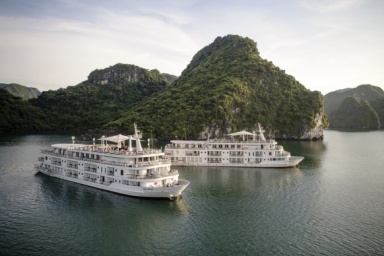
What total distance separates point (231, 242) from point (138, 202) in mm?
18154

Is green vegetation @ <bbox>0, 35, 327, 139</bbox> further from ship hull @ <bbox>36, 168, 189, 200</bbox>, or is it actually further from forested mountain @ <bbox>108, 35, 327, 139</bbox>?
ship hull @ <bbox>36, 168, 189, 200</bbox>

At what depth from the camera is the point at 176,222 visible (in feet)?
140

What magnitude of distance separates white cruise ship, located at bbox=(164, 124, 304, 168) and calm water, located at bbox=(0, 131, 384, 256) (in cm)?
1347

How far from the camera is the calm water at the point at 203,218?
1406 inches

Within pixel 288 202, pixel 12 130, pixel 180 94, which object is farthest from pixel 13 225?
pixel 12 130

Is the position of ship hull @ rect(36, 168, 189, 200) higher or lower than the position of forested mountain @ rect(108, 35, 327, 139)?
lower

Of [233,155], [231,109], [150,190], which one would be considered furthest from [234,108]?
[150,190]

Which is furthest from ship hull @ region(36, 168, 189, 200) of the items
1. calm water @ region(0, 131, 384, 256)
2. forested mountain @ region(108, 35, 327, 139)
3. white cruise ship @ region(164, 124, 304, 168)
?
forested mountain @ region(108, 35, 327, 139)

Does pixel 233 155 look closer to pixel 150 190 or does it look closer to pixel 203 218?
pixel 150 190

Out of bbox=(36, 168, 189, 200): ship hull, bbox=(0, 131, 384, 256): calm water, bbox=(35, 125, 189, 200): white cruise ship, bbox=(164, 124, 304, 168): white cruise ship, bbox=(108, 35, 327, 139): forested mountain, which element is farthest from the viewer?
bbox=(108, 35, 327, 139): forested mountain

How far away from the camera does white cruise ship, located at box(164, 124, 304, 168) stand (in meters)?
82.5

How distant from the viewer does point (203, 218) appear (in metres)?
44.3

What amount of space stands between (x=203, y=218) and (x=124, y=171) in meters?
16.6

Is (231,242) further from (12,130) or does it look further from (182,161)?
(12,130)
